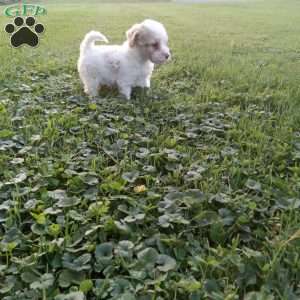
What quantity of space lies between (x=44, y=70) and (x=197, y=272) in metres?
3.19

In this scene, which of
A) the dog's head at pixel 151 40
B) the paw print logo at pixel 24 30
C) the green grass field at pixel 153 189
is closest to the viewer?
the green grass field at pixel 153 189

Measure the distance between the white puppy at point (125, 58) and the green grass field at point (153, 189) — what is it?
14 centimetres

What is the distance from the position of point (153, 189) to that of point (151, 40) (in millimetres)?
1810

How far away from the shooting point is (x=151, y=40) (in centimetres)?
323

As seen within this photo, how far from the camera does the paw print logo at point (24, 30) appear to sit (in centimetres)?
417

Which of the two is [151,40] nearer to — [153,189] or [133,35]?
[133,35]

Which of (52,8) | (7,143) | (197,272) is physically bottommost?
(197,272)

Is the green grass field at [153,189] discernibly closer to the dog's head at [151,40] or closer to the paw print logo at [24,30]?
the dog's head at [151,40]

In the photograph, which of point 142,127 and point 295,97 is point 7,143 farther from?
point 295,97

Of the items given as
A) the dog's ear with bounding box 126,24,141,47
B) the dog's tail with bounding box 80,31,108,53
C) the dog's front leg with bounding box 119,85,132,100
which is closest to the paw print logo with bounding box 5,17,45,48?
the dog's tail with bounding box 80,31,108,53

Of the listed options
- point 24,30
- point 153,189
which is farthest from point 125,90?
point 24,30

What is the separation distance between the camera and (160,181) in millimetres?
1888

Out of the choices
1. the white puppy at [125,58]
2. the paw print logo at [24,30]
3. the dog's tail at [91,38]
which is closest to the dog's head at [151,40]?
the white puppy at [125,58]

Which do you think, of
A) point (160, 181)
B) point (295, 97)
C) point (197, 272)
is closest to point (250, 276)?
point (197, 272)
